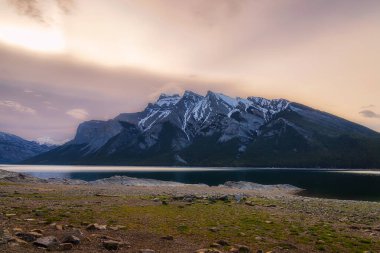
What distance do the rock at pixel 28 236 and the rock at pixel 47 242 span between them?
38.5 inches

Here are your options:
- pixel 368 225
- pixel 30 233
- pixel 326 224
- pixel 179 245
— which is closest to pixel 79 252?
pixel 30 233

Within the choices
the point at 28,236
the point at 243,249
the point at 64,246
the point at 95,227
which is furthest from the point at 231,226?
the point at 28,236

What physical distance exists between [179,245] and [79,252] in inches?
285

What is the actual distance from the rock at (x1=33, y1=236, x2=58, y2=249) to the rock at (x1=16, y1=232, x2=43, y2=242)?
38.5 inches

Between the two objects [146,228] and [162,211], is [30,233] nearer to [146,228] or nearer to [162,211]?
[146,228]

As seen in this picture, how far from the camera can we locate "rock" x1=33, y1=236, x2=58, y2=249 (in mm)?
22763

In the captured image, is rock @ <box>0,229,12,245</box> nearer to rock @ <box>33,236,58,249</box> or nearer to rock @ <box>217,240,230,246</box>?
rock @ <box>33,236,58,249</box>

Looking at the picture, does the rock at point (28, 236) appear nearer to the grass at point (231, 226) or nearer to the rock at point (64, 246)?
the rock at point (64, 246)

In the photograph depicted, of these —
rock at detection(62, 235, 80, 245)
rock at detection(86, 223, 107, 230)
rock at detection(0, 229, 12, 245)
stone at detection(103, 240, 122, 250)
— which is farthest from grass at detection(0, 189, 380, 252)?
rock at detection(62, 235, 80, 245)

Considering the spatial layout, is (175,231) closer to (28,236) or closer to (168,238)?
(168,238)

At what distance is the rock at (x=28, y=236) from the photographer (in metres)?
24.0

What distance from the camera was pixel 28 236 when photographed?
Result: 79.6 ft

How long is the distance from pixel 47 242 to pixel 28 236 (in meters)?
2.16

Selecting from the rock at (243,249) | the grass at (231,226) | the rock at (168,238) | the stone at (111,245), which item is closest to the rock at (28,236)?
the stone at (111,245)
